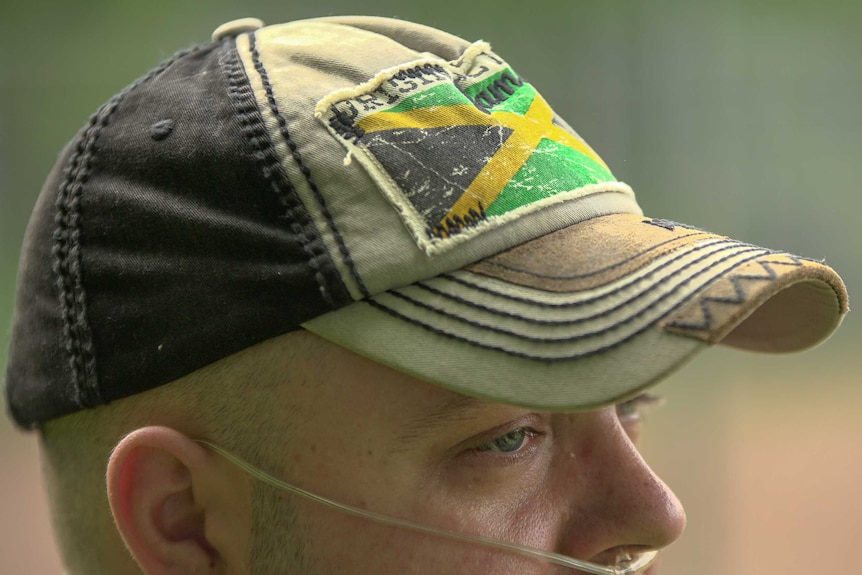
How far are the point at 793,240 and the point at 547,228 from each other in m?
4.44

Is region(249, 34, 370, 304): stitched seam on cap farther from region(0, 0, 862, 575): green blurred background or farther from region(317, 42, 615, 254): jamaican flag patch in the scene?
region(0, 0, 862, 575): green blurred background

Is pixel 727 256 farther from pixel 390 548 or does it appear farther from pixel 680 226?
pixel 390 548

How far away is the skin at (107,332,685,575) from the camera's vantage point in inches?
46.1

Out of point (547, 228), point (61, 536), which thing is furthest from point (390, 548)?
point (61, 536)

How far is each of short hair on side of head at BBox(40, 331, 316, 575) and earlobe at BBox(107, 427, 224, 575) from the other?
0.13 feet

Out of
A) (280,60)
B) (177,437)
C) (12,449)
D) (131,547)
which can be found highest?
(280,60)

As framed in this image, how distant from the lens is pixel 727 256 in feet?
3.78

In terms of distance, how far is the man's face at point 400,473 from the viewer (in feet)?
3.84

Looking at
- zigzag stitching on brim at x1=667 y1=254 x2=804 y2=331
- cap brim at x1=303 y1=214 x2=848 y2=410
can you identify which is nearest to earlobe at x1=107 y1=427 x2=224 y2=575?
cap brim at x1=303 y1=214 x2=848 y2=410

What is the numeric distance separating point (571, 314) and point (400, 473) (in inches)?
10.9

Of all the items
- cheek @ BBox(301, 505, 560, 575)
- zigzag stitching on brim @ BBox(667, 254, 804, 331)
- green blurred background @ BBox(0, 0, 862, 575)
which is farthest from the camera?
green blurred background @ BBox(0, 0, 862, 575)

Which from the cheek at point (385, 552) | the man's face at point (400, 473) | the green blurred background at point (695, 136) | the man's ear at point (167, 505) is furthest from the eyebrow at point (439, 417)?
the green blurred background at point (695, 136)

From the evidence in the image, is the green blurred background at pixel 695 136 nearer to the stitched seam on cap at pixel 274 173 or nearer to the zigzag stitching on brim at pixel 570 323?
the stitched seam on cap at pixel 274 173

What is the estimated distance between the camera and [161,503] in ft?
4.06
